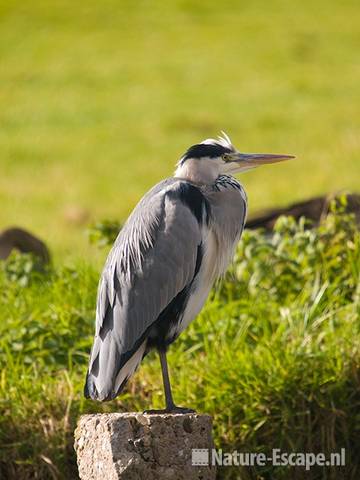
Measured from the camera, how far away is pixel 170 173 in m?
13.8

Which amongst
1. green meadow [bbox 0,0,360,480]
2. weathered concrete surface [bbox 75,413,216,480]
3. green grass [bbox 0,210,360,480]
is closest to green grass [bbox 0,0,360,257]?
green meadow [bbox 0,0,360,480]

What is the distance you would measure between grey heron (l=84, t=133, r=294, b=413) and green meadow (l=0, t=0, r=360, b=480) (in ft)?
2.90

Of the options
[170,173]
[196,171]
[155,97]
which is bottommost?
[196,171]

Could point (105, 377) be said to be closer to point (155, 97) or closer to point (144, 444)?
point (144, 444)

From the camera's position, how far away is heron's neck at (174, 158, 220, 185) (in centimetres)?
454

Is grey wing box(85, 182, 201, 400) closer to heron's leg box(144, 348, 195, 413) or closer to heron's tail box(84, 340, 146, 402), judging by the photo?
heron's tail box(84, 340, 146, 402)

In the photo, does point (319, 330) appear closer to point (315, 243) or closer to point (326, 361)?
point (326, 361)

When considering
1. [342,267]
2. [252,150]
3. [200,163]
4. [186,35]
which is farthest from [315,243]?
[186,35]

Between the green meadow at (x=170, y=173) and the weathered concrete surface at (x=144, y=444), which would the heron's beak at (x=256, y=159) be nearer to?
the green meadow at (x=170, y=173)

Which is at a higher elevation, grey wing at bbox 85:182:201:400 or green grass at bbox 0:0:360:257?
green grass at bbox 0:0:360:257

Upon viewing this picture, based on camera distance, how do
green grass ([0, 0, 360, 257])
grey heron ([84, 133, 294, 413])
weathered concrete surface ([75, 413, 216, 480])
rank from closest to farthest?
weathered concrete surface ([75, 413, 216, 480]), grey heron ([84, 133, 294, 413]), green grass ([0, 0, 360, 257])

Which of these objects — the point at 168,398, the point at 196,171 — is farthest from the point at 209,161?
the point at 168,398

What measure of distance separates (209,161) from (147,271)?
57 cm

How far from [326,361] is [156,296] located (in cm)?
127
